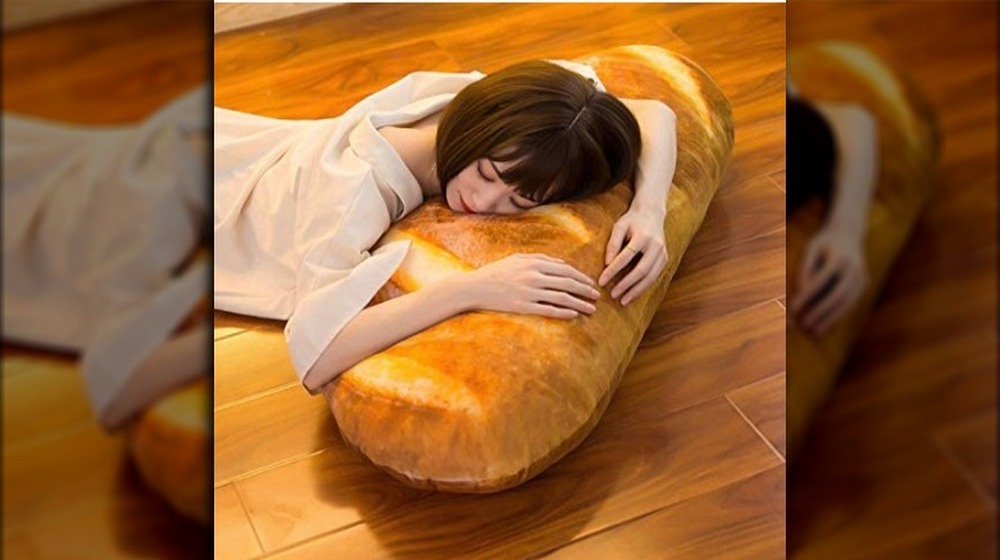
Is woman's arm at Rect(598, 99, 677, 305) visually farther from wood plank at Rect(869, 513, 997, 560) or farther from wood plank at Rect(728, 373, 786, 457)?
wood plank at Rect(869, 513, 997, 560)

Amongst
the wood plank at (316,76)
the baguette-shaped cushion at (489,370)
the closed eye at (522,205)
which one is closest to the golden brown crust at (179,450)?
the baguette-shaped cushion at (489,370)

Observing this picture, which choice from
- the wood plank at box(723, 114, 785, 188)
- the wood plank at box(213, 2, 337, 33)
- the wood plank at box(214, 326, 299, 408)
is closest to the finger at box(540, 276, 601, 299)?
the wood plank at box(214, 326, 299, 408)

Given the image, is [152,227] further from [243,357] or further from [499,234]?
[243,357]

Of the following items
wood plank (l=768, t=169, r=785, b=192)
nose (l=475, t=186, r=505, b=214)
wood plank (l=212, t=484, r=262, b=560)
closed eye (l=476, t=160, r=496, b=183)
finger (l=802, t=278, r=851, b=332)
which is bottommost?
wood plank (l=212, t=484, r=262, b=560)

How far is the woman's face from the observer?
1.43 metres

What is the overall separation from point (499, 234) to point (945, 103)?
1306 mm

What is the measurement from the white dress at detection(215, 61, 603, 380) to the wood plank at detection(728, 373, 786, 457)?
1.52ft

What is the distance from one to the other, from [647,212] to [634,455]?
1.03 feet

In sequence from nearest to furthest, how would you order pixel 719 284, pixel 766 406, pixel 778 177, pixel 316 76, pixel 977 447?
pixel 977 447
pixel 766 406
pixel 719 284
pixel 778 177
pixel 316 76

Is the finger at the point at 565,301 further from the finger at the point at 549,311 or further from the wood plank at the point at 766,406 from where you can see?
the wood plank at the point at 766,406

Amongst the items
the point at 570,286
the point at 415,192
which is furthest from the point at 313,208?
the point at 570,286

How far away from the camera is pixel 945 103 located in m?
0.12

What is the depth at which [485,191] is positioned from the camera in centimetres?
144

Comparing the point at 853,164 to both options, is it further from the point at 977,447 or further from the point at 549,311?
the point at 549,311
